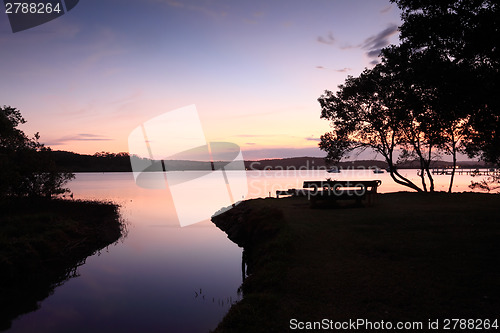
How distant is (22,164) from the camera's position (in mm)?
21594

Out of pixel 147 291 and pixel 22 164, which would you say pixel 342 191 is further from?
pixel 22 164

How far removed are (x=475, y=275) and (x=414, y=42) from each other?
378 inches

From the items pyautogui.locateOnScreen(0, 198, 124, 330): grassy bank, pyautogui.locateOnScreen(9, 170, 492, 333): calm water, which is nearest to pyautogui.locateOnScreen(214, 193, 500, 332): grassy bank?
pyautogui.locateOnScreen(9, 170, 492, 333): calm water

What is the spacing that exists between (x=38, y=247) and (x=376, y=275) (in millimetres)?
16970

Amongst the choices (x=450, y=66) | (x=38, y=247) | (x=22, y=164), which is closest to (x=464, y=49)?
(x=450, y=66)

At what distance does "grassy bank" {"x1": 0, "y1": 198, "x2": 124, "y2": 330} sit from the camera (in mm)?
12461

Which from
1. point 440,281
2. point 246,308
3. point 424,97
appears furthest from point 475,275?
point 424,97

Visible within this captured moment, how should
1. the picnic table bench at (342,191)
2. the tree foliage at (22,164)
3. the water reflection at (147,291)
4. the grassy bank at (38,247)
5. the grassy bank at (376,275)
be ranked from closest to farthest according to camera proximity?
the grassy bank at (376,275), the water reflection at (147,291), the grassy bank at (38,247), the tree foliage at (22,164), the picnic table bench at (342,191)

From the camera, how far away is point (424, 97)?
42.4ft

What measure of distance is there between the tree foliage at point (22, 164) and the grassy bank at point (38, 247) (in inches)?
58.7

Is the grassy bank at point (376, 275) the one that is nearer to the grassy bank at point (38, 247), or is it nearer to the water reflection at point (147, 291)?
the water reflection at point (147, 291)

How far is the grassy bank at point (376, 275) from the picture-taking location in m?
6.44

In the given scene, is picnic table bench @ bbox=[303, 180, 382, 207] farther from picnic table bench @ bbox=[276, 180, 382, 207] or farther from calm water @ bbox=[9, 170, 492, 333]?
calm water @ bbox=[9, 170, 492, 333]

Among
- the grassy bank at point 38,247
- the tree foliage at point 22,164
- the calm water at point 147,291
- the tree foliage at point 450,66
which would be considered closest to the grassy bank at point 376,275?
the calm water at point 147,291
